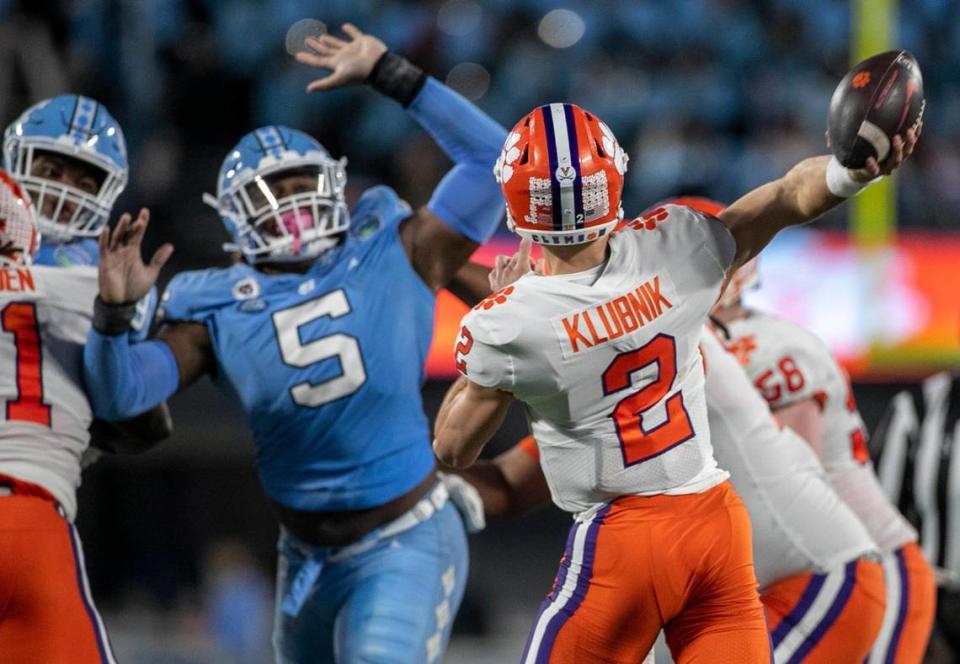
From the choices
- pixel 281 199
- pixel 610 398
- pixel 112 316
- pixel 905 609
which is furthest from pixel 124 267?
pixel 905 609

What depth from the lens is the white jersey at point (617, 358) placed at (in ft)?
10.3

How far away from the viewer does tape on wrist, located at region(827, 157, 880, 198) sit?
3.28 m

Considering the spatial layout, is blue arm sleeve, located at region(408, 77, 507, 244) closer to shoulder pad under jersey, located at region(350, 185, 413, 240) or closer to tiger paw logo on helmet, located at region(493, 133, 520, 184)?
shoulder pad under jersey, located at region(350, 185, 413, 240)

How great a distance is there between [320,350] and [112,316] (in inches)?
25.5

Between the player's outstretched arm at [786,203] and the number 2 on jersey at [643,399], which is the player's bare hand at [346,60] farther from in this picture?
the number 2 on jersey at [643,399]

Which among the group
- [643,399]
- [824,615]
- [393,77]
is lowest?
[824,615]

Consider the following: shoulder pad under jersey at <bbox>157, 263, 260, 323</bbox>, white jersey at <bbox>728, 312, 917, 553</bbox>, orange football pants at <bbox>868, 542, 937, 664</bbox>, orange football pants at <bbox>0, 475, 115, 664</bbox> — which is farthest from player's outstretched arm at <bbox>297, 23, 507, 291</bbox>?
orange football pants at <bbox>868, 542, 937, 664</bbox>

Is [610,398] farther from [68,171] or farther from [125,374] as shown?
[68,171]

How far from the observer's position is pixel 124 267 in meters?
3.59

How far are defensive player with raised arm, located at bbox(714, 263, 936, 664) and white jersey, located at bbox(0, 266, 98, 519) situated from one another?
6.17 feet

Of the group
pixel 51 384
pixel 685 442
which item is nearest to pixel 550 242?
pixel 685 442

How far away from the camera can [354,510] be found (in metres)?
→ 4.07

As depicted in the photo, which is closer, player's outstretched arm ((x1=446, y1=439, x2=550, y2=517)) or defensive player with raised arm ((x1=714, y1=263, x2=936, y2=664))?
defensive player with raised arm ((x1=714, y1=263, x2=936, y2=664))

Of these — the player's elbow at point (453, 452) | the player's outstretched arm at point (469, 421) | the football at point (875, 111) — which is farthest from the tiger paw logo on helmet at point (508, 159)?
the football at point (875, 111)
